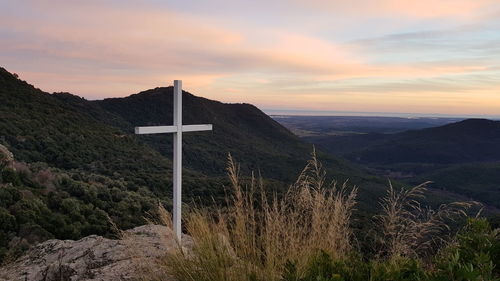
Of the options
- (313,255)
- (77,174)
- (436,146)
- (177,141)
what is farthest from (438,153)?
(313,255)

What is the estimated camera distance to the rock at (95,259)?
421cm

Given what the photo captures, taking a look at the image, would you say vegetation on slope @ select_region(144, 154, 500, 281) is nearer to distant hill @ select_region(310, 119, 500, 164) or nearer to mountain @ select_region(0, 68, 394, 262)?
mountain @ select_region(0, 68, 394, 262)

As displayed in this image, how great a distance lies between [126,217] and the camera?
10.1m

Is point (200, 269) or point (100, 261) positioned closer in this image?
point (200, 269)

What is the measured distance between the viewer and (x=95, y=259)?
16.3 feet

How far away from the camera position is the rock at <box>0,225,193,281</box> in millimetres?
4205

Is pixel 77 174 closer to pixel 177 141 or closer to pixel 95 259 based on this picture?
pixel 95 259

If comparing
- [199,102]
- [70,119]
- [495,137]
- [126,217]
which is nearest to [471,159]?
[495,137]

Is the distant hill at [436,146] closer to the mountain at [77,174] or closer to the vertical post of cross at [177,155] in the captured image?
the mountain at [77,174]

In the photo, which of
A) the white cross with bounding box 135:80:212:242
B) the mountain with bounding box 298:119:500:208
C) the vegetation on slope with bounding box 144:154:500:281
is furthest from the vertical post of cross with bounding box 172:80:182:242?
the mountain with bounding box 298:119:500:208

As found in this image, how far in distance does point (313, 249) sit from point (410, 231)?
1010mm

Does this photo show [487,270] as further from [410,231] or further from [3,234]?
[3,234]

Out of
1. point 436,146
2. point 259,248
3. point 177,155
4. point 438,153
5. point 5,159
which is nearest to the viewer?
point 259,248

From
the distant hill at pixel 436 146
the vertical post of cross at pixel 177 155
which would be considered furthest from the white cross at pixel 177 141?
the distant hill at pixel 436 146
